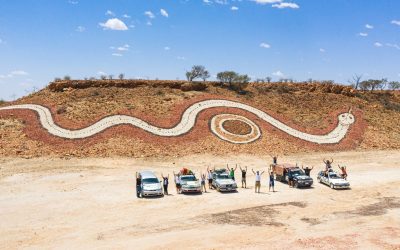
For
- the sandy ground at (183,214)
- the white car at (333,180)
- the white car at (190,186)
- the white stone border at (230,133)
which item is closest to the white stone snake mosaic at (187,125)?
the white stone border at (230,133)

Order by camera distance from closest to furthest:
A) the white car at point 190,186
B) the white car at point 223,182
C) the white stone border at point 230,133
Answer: the white car at point 190,186 < the white car at point 223,182 < the white stone border at point 230,133

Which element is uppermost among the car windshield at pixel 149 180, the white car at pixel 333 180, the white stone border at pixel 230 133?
the white stone border at pixel 230 133

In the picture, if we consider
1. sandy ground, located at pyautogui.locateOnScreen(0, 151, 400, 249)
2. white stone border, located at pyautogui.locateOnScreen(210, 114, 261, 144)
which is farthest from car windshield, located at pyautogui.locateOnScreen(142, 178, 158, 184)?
white stone border, located at pyautogui.locateOnScreen(210, 114, 261, 144)

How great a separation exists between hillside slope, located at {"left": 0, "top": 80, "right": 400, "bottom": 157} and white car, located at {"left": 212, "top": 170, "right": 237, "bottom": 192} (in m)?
13.5

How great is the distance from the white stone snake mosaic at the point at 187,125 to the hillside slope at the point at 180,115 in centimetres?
86

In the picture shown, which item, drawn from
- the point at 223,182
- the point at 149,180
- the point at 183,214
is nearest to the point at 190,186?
the point at 223,182

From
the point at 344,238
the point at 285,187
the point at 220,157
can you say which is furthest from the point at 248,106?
the point at 344,238

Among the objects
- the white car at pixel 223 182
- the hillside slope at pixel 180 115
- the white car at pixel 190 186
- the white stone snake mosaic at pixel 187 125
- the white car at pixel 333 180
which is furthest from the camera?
the white stone snake mosaic at pixel 187 125

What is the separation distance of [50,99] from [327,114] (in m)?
42.6

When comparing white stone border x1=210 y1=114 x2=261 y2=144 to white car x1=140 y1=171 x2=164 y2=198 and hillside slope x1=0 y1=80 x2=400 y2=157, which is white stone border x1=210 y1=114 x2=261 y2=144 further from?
white car x1=140 y1=171 x2=164 y2=198

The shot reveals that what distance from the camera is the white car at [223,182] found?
108 ft

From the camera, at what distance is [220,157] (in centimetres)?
4691

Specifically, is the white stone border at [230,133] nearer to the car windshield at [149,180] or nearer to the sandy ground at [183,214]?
the sandy ground at [183,214]

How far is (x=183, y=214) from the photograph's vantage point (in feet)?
87.9
